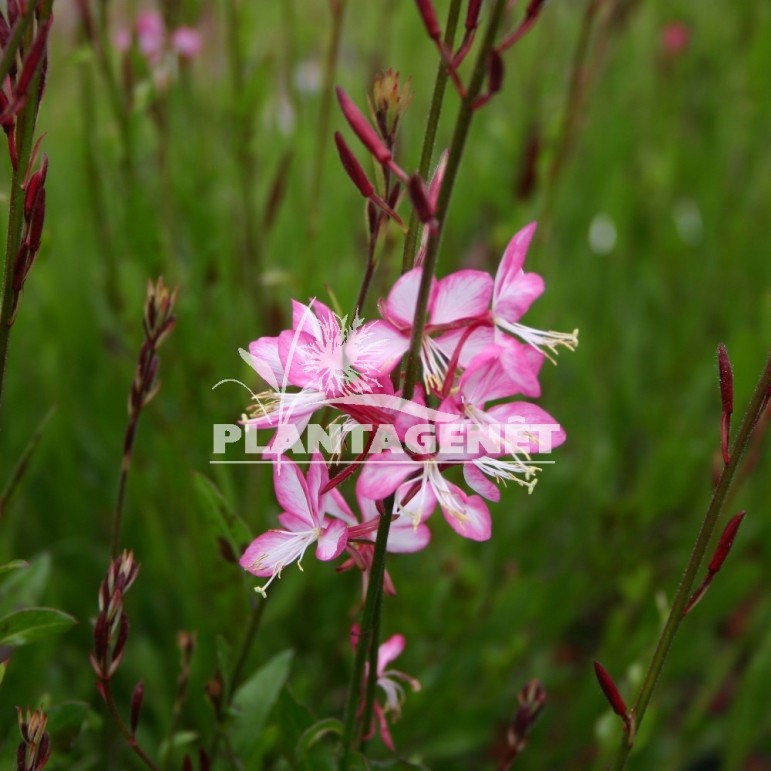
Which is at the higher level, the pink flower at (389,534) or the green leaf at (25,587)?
the pink flower at (389,534)

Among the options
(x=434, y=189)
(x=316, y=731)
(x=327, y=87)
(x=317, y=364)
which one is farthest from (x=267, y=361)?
(x=327, y=87)

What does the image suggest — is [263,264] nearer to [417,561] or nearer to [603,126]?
[417,561]

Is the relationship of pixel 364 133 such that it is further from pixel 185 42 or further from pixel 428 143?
pixel 185 42

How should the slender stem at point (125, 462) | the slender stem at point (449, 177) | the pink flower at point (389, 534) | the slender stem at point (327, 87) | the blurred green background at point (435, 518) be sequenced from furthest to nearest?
the blurred green background at point (435, 518)
the slender stem at point (327, 87)
the slender stem at point (125, 462)
the pink flower at point (389, 534)
the slender stem at point (449, 177)

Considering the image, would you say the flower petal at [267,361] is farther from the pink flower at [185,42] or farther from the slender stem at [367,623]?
the pink flower at [185,42]

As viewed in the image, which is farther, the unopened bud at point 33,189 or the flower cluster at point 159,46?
the flower cluster at point 159,46

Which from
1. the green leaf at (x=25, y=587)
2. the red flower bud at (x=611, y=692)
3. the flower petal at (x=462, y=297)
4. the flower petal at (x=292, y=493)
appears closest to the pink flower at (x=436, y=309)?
the flower petal at (x=462, y=297)
